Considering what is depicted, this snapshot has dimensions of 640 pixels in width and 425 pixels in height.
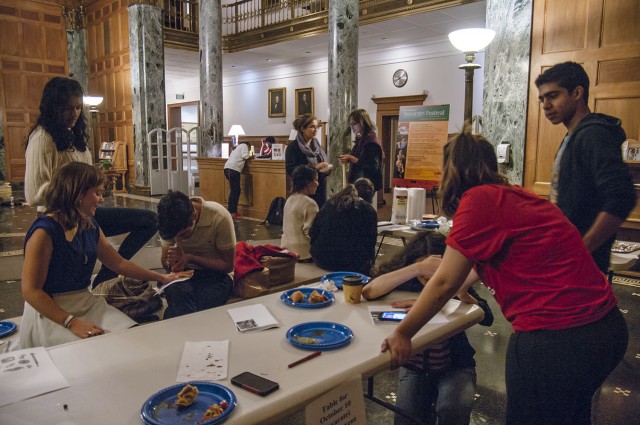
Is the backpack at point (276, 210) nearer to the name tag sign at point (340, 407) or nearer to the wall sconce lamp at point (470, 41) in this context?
the wall sconce lamp at point (470, 41)

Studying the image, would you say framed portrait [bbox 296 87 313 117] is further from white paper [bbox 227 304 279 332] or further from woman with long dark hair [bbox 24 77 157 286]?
white paper [bbox 227 304 279 332]

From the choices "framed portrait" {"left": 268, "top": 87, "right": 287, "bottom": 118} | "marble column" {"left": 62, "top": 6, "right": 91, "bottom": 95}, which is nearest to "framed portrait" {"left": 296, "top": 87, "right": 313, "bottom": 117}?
"framed portrait" {"left": 268, "top": 87, "right": 287, "bottom": 118}

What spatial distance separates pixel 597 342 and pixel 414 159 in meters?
4.64

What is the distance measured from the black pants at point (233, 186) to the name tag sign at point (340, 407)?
24.1ft

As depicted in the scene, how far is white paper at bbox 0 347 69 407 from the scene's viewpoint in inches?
50.9

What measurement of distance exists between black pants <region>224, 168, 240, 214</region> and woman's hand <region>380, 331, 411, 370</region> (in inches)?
285

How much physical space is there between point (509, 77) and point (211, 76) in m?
6.05

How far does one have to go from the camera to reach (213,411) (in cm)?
119

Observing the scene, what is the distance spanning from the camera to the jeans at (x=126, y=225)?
3.16 meters

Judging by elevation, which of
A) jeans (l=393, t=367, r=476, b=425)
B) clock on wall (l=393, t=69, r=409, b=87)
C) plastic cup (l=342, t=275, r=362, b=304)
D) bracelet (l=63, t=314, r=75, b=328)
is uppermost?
clock on wall (l=393, t=69, r=409, b=87)

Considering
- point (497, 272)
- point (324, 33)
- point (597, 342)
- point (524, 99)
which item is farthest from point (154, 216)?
point (324, 33)

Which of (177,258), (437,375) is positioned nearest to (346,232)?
(177,258)

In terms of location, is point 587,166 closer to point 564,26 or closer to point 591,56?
point 591,56

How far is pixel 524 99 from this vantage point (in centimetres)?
565
